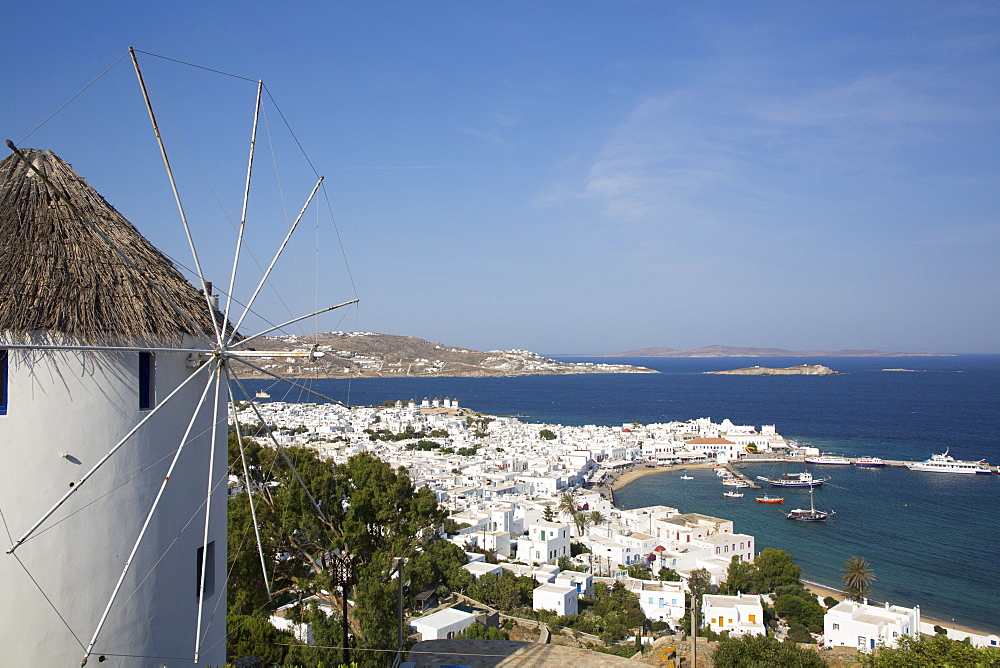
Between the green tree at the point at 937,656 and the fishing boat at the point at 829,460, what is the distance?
49216 mm

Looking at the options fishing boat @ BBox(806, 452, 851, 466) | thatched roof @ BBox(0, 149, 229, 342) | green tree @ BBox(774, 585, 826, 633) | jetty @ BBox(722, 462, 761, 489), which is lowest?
jetty @ BBox(722, 462, 761, 489)

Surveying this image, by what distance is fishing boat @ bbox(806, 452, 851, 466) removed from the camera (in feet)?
175

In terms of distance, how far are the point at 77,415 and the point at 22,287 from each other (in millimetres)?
968

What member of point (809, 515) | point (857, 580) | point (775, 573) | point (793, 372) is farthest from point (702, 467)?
point (793, 372)

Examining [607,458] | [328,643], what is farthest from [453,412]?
[328,643]

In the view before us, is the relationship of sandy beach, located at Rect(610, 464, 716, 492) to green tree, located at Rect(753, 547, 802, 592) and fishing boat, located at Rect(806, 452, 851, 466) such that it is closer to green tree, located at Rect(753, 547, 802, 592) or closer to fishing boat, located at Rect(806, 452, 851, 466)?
fishing boat, located at Rect(806, 452, 851, 466)

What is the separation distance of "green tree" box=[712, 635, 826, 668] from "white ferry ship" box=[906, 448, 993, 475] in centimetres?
4702

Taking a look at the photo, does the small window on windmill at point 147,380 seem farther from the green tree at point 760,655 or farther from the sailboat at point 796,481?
the sailboat at point 796,481

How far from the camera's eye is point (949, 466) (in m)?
49.9

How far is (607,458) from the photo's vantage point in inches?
2181

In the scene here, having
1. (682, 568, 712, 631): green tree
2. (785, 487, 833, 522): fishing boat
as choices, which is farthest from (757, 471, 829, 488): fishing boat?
(682, 568, 712, 631): green tree

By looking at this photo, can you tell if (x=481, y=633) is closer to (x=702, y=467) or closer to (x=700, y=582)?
(x=700, y=582)

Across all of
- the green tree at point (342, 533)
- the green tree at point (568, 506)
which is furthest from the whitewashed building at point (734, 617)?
the green tree at point (568, 506)

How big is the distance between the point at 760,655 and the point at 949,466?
48496 mm
